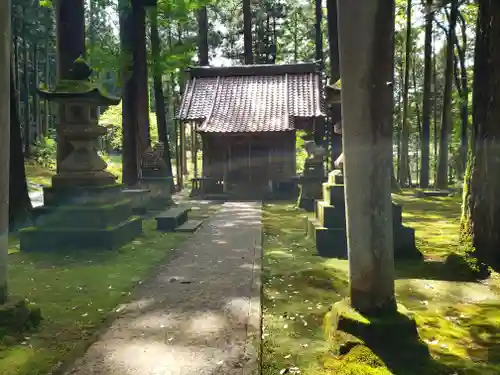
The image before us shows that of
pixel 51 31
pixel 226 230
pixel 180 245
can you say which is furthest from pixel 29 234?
pixel 51 31

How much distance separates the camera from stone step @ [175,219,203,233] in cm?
970

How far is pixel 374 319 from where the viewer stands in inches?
138

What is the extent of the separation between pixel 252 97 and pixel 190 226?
11.5 meters

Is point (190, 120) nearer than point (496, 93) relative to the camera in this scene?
No

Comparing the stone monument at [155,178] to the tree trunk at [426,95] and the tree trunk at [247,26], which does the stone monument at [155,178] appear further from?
the tree trunk at [426,95]

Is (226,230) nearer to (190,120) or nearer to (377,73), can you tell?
(377,73)

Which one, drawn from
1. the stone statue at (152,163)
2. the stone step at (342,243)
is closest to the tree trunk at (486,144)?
the stone step at (342,243)

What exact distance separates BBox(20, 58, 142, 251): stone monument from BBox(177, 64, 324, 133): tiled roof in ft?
31.4

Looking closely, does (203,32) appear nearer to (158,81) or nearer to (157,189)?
(158,81)

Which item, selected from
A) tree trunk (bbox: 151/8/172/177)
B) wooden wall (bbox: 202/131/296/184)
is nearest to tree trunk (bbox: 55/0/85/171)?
tree trunk (bbox: 151/8/172/177)

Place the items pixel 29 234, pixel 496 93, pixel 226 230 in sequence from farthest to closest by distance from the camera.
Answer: pixel 226 230 → pixel 29 234 → pixel 496 93

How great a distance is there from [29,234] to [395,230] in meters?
6.32

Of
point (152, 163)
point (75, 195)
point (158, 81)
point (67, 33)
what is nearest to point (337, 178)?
point (75, 195)

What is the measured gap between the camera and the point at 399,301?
4.77 metres
